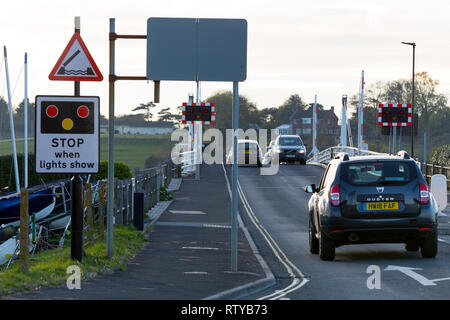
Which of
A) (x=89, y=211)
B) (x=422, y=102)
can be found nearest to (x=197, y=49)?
(x=89, y=211)

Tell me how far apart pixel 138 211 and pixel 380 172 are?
7.79m

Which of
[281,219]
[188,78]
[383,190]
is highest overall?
[188,78]

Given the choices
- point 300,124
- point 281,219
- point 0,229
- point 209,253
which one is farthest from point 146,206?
point 300,124

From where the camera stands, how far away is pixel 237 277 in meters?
12.9

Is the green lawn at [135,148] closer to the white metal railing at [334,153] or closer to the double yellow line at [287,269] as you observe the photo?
the white metal railing at [334,153]

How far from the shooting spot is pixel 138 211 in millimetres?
21297

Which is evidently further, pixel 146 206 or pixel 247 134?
pixel 247 134

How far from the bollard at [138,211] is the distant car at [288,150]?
35086 mm

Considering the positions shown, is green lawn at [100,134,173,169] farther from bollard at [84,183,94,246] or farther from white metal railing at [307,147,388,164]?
bollard at [84,183,94,246]

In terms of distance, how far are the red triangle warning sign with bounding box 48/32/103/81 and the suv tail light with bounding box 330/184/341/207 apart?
14.0 feet

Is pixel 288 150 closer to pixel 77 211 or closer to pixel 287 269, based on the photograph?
pixel 287 269

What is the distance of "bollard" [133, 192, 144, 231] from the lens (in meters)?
21.3
